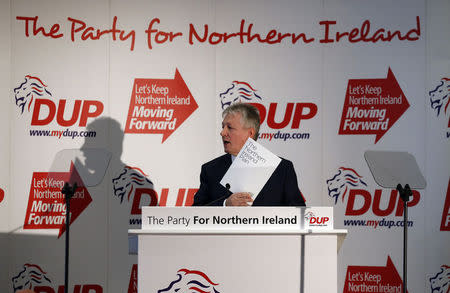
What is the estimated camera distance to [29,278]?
4.85 metres

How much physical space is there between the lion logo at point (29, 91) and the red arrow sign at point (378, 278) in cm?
343

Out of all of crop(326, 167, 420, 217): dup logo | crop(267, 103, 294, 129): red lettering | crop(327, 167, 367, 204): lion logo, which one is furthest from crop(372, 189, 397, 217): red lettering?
crop(267, 103, 294, 129): red lettering

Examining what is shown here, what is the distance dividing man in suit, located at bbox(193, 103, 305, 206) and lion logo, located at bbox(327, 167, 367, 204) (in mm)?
1625

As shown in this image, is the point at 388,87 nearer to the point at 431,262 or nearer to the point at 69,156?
the point at 431,262

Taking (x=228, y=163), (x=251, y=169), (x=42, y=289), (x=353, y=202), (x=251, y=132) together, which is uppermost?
(x=251, y=132)

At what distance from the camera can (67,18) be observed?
4.99 m

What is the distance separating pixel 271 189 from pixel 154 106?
2.06 metres

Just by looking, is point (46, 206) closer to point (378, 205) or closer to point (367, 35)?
point (378, 205)

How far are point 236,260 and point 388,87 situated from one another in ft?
10.7

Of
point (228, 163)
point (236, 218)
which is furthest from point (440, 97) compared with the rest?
point (236, 218)

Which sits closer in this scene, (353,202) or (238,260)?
(238,260)

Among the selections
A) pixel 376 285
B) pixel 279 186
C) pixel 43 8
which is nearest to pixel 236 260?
pixel 279 186

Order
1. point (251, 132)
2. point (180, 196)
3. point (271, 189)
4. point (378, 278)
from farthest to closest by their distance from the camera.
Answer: point (180, 196), point (378, 278), point (251, 132), point (271, 189)

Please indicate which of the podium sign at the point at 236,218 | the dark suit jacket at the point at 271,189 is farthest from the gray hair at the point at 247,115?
the podium sign at the point at 236,218
